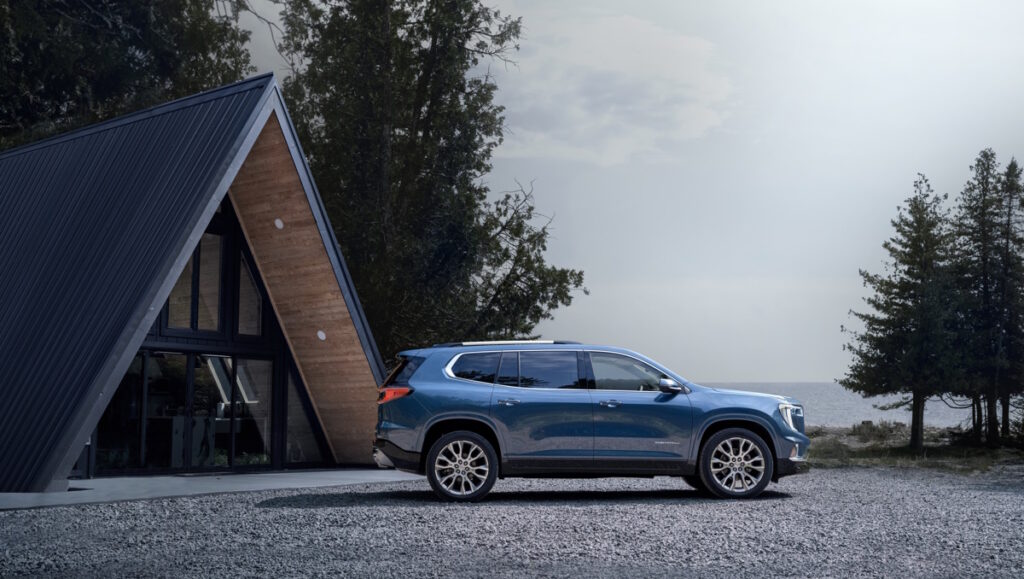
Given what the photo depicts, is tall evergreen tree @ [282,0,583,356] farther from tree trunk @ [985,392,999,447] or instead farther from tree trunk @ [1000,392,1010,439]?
tree trunk @ [1000,392,1010,439]

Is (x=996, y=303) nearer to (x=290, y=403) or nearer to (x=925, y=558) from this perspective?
(x=290, y=403)

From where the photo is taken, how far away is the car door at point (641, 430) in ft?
37.6

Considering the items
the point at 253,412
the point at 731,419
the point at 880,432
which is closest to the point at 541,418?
the point at 731,419

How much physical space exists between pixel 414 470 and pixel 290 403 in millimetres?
7315

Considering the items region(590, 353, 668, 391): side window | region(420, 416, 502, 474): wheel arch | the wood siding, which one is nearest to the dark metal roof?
the wood siding

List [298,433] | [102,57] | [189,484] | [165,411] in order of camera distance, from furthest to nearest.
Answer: [102,57] → [298,433] → [165,411] → [189,484]

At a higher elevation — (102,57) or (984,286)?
(102,57)

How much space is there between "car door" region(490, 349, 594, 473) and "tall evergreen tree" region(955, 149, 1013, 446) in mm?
26494

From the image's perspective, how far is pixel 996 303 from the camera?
3628 centimetres

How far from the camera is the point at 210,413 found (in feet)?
55.0

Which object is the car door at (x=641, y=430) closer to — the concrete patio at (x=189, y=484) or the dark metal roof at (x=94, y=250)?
the concrete patio at (x=189, y=484)

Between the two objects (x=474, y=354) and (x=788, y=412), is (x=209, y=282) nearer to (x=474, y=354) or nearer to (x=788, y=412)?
(x=474, y=354)

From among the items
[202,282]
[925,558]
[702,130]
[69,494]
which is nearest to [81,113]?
[202,282]

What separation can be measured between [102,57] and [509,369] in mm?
24565
